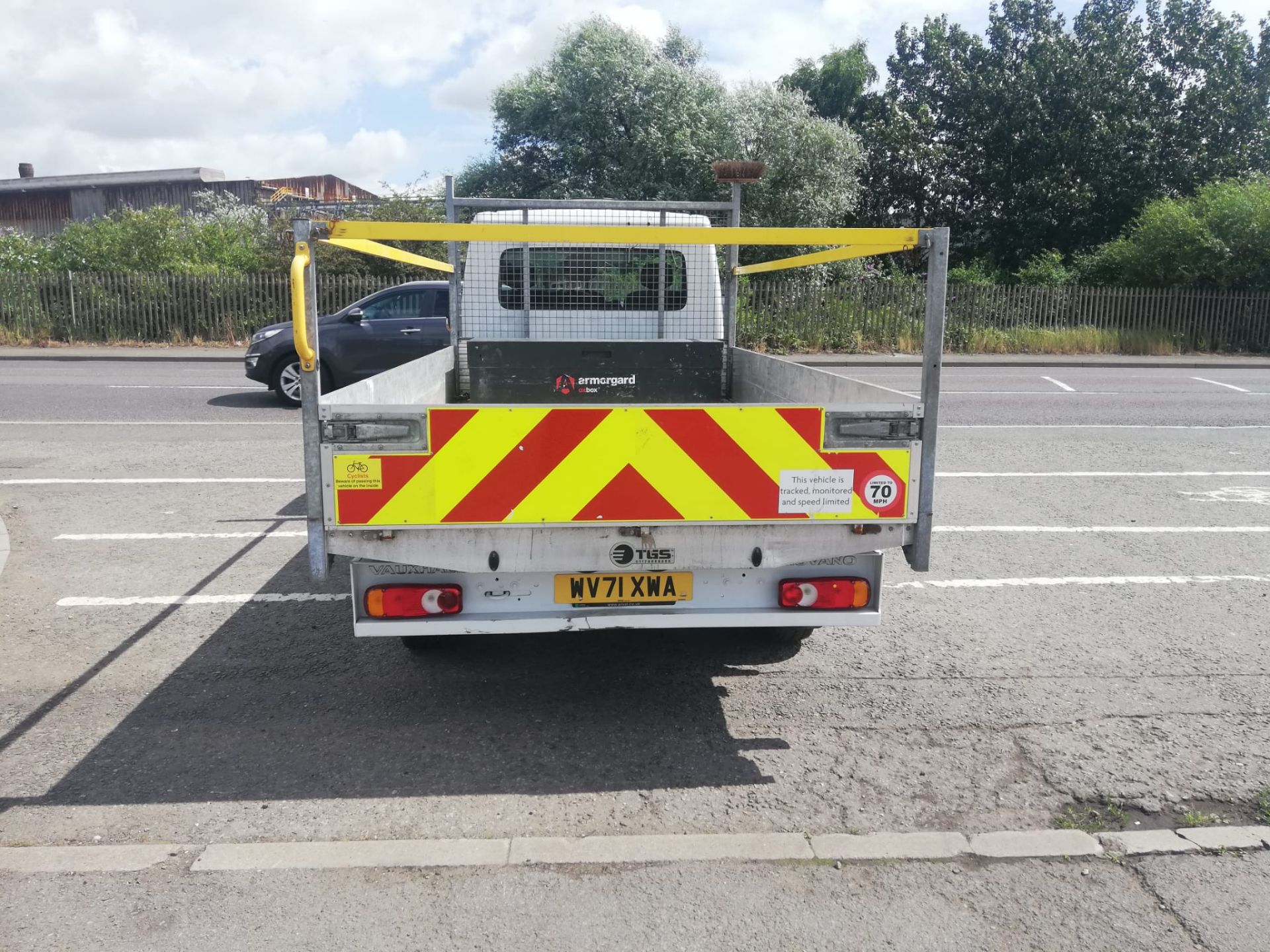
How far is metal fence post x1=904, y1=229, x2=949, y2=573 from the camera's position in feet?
12.2

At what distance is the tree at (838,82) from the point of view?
3962cm

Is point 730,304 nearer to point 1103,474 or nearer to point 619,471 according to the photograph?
point 619,471

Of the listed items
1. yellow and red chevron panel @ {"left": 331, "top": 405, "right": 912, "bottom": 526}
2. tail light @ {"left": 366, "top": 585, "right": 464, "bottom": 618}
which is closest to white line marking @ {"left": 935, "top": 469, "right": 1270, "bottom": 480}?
yellow and red chevron panel @ {"left": 331, "top": 405, "right": 912, "bottom": 526}

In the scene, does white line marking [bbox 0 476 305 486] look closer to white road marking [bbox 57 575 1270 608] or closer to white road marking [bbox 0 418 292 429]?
white road marking [bbox 0 418 292 429]

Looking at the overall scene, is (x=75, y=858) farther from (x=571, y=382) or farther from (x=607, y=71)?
(x=607, y=71)

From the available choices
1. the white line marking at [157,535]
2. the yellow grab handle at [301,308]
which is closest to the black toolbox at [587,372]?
the white line marking at [157,535]

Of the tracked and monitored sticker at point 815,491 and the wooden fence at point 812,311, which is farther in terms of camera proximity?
the wooden fence at point 812,311

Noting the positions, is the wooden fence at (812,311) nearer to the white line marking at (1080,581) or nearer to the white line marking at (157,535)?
the white line marking at (157,535)

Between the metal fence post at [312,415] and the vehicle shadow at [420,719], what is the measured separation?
86 cm

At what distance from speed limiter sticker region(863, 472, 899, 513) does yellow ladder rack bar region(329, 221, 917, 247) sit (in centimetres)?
85

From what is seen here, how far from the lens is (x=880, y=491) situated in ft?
12.8

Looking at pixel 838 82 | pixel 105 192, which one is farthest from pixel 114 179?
pixel 838 82

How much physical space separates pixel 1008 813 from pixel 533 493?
198cm

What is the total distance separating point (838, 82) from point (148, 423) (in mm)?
34167
